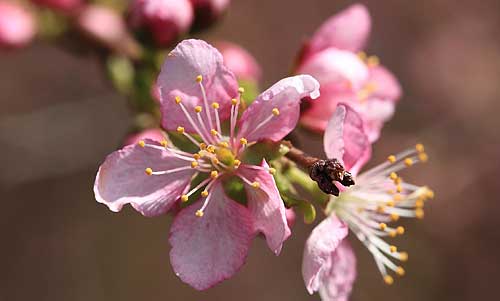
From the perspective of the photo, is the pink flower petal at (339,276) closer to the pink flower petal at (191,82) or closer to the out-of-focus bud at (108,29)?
the pink flower petal at (191,82)

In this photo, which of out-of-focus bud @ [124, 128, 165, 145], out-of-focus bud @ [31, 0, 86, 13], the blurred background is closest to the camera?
out-of-focus bud @ [124, 128, 165, 145]

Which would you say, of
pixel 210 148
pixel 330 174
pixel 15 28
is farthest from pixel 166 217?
pixel 330 174

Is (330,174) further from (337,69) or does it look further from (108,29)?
(108,29)

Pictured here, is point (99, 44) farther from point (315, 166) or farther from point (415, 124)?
point (415, 124)

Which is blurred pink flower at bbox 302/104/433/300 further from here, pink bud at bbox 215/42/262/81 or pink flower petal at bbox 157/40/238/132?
pink bud at bbox 215/42/262/81

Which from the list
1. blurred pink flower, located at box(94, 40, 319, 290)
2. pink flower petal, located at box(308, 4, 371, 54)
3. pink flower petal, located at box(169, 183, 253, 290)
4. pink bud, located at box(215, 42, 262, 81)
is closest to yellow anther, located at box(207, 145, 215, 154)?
blurred pink flower, located at box(94, 40, 319, 290)

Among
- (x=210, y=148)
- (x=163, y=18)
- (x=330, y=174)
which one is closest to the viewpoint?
(x=330, y=174)

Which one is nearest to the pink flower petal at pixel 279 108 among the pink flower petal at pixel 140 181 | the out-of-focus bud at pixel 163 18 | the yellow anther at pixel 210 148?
the yellow anther at pixel 210 148
